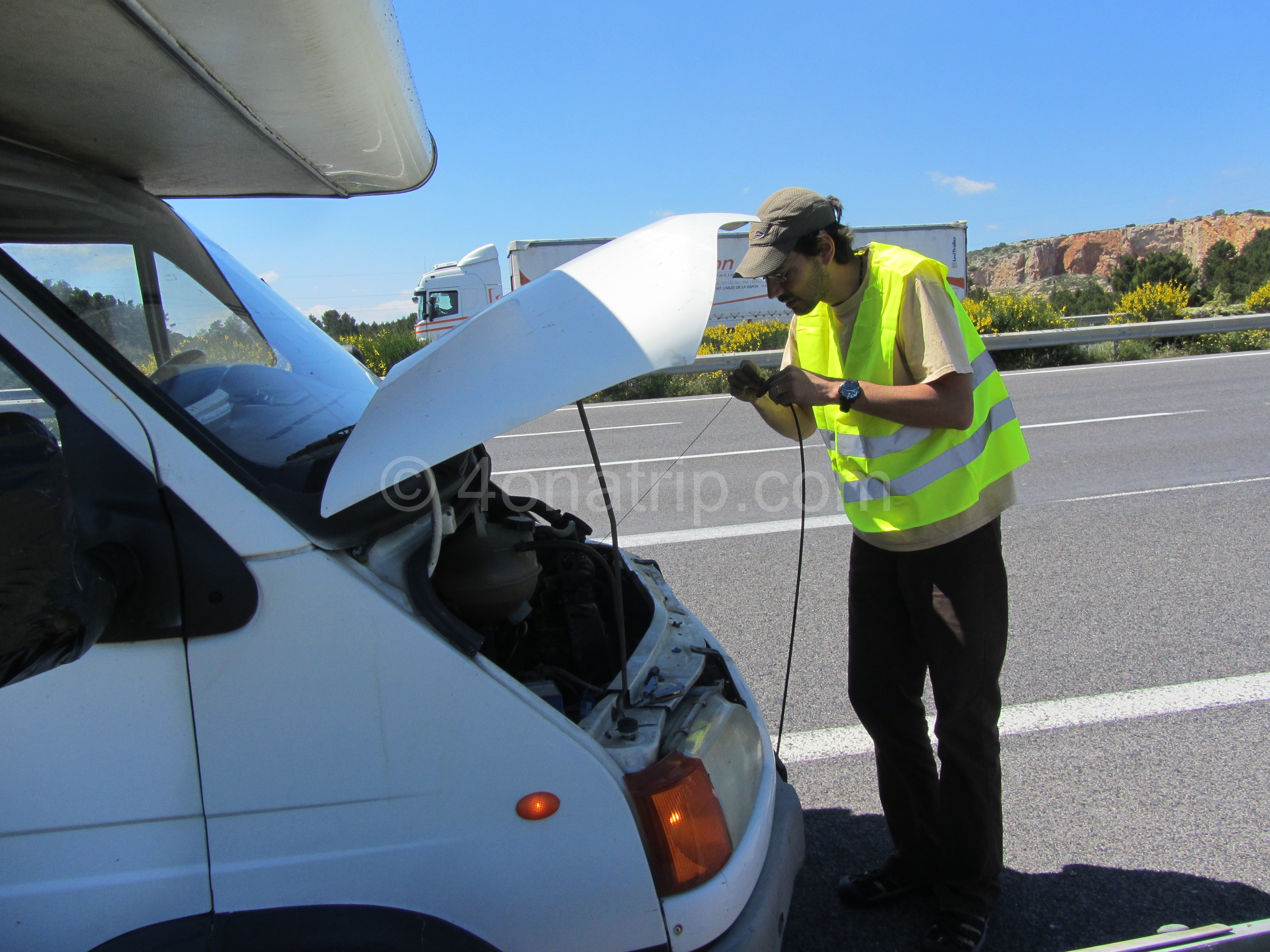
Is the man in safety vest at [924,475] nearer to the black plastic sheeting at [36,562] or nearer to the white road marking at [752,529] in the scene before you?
the black plastic sheeting at [36,562]

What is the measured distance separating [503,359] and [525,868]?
0.84m

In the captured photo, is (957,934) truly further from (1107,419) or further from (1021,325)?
(1021,325)

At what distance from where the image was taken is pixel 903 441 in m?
2.23

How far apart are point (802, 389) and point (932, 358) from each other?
0.34m

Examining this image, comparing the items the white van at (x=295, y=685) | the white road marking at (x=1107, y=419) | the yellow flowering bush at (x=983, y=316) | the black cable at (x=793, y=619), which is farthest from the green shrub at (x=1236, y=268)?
the white van at (x=295, y=685)

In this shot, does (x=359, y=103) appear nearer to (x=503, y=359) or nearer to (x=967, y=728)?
(x=503, y=359)

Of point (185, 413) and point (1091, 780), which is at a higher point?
point (185, 413)

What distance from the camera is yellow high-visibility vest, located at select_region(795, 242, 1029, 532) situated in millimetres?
2199

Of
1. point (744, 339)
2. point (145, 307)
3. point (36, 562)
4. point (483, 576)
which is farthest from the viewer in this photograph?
point (744, 339)

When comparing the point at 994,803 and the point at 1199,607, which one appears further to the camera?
the point at 1199,607

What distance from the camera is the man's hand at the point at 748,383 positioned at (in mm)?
2283

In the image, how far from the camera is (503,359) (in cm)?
137

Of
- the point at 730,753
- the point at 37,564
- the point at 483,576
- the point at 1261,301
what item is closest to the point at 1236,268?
the point at 1261,301

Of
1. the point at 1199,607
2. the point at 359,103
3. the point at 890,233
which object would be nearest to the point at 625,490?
the point at 1199,607
